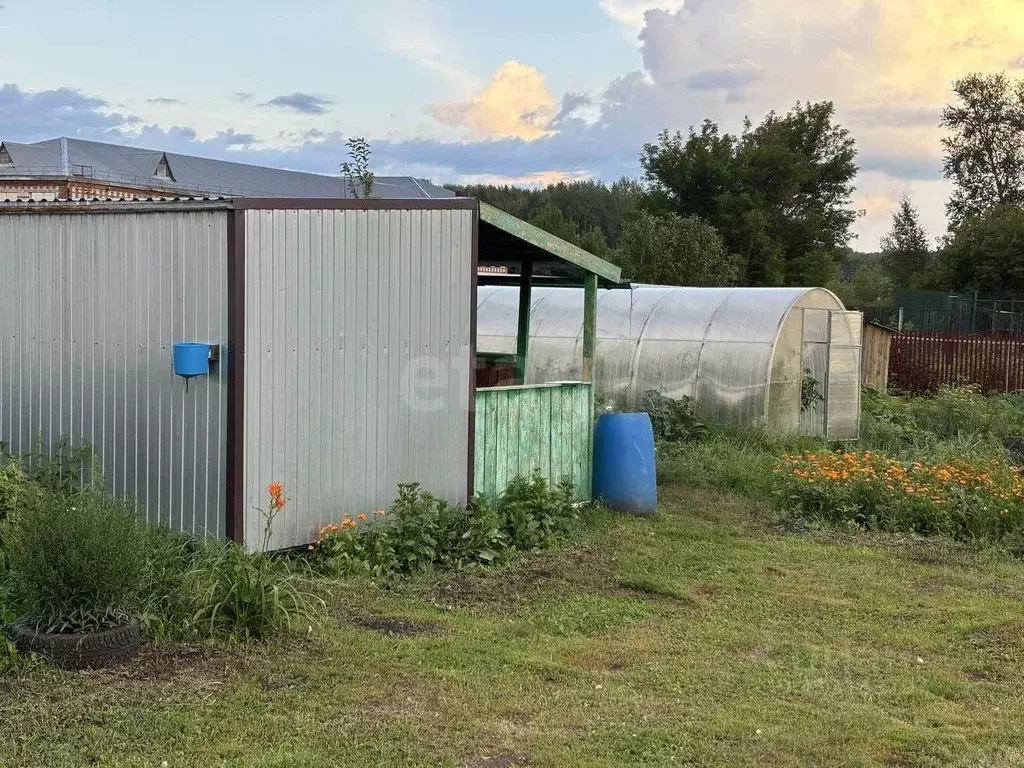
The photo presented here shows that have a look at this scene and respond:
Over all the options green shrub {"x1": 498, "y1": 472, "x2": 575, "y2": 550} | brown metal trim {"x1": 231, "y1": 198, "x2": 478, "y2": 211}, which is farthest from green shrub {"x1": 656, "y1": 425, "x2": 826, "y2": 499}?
brown metal trim {"x1": 231, "y1": 198, "x2": 478, "y2": 211}

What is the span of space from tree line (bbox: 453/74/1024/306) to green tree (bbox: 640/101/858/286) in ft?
0.15

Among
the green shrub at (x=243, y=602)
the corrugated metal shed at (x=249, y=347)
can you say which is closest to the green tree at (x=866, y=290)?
the corrugated metal shed at (x=249, y=347)

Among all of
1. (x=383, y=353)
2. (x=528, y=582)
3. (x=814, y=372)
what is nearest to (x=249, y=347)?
(x=383, y=353)

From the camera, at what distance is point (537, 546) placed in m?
8.27

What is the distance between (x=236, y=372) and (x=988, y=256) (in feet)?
117

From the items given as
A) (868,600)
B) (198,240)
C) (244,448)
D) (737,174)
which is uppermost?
(737,174)

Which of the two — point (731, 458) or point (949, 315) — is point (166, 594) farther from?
point (949, 315)

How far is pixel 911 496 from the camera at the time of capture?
9.44 meters

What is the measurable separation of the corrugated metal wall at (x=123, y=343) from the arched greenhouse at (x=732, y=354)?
7.09 m

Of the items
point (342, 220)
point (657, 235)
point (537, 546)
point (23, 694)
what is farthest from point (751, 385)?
point (657, 235)

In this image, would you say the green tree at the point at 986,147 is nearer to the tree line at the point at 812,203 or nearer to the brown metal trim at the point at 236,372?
the tree line at the point at 812,203

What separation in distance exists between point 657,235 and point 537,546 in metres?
21.0

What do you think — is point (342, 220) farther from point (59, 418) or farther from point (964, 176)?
point (964, 176)

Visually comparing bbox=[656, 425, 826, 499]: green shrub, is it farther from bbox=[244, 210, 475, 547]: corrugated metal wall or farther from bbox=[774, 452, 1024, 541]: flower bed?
bbox=[244, 210, 475, 547]: corrugated metal wall
